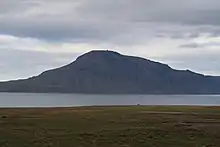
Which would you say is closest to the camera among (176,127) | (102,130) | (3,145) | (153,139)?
(3,145)

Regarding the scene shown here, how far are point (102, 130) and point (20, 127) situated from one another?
534 cm

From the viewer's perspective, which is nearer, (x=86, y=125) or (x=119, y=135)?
(x=119, y=135)

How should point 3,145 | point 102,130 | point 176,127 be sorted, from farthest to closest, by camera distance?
point 176,127
point 102,130
point 3,145

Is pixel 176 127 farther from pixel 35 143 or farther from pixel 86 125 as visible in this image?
pixel 35 143

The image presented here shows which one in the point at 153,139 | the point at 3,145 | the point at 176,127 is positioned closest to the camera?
the point at 3,145

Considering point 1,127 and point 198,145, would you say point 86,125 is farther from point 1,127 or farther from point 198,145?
point 198,145

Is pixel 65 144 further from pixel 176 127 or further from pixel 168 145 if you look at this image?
pixel 176 127

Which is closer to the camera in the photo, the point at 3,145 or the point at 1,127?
the point at 3,145

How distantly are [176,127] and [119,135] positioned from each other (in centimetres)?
609

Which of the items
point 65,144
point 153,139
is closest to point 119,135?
point 153,139

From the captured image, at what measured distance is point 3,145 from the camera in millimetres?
24172

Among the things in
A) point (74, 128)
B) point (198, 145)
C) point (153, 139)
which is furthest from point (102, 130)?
point (198, 145)

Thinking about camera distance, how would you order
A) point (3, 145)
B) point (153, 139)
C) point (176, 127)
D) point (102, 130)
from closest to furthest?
point (3, 145)
point (153, 139)
point (102, 130)
point (176, 127)

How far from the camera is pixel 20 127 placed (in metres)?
32.1
